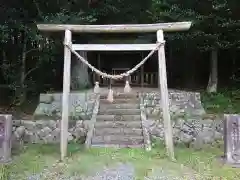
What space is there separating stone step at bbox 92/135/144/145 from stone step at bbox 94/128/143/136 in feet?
0.64

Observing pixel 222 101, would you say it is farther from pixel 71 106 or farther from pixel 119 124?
pixel 71 106

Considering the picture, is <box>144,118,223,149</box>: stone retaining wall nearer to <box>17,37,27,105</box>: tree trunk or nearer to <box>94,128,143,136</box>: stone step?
<box>94,128,143,136</box>: stone step

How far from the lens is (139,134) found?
8.96m

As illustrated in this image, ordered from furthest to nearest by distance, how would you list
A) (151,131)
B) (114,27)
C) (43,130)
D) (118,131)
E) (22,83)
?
(22,83) < (43,130) < (151,131) < (118,131) < (114,27)

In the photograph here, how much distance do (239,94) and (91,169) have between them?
9.48 meters

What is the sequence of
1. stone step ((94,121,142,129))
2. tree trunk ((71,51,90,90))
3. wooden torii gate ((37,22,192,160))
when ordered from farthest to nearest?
1. tree trunk ((71,51,90,90))
2. stone step ((94,121,142,129))
3. wooden torii gate ((37,22,192,160))

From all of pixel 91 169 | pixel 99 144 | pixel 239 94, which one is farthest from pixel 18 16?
pixel 239 94

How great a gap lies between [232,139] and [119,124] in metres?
3.36

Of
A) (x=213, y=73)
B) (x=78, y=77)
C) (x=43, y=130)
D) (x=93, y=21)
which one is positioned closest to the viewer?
(x=43, y=130)

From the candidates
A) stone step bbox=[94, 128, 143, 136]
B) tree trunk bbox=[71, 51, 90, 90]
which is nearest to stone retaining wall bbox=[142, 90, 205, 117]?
stone step bbox=[94, 128, 143, 136]

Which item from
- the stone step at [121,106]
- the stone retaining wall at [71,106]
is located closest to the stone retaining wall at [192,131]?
the stone step at [121,106]

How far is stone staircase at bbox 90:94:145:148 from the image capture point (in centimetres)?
855

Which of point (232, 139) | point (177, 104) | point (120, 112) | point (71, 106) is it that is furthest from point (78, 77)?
point (232, 139)

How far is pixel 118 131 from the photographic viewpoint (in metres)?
9.11
